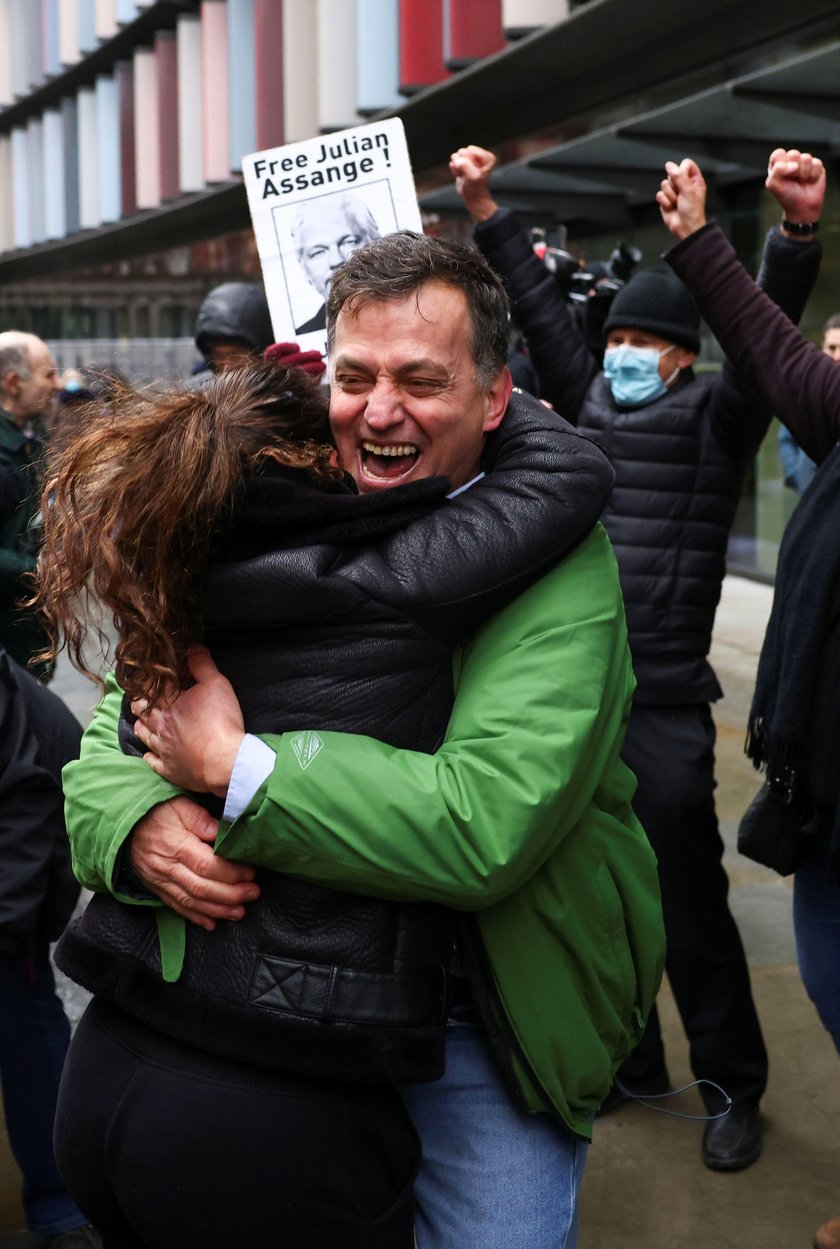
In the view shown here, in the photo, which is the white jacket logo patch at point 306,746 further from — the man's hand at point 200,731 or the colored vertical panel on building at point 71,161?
the colored vertical panel on building at point 71,161

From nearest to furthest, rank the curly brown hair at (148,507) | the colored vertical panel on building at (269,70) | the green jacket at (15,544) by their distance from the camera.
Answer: the curly brown hair at (148,507), the green jacket at (15,544), the colored vertical panel on building at (269,70)

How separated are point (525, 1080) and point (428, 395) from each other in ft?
Result: 2.93

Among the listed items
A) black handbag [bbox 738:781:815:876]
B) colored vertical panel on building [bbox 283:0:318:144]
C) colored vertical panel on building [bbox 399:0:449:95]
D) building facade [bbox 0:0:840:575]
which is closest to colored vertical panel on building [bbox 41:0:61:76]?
building facade [bbox 0:0:840:575]

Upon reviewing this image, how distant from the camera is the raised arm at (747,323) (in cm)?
288

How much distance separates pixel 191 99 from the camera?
18344 millimetres

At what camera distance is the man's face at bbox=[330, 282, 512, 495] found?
1953 mm

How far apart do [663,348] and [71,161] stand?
21.7m

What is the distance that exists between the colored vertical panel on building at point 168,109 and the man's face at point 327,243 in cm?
1666

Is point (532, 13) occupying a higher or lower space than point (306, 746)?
higher

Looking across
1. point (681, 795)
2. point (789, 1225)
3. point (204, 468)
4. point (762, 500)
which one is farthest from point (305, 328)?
point (762, 500)

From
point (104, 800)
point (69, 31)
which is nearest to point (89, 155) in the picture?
point (69, 31)

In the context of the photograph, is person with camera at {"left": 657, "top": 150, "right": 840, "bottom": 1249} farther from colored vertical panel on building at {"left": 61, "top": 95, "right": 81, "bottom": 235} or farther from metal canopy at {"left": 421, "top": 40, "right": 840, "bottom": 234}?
colored vertical panel on building at {"left": 61, "top": 95, "right": 81, "bottom": 235}

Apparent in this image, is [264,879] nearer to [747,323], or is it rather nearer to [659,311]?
[747,323]

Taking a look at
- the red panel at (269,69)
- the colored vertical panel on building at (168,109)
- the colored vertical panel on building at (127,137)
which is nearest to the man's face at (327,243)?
the red panel at (269,69)
